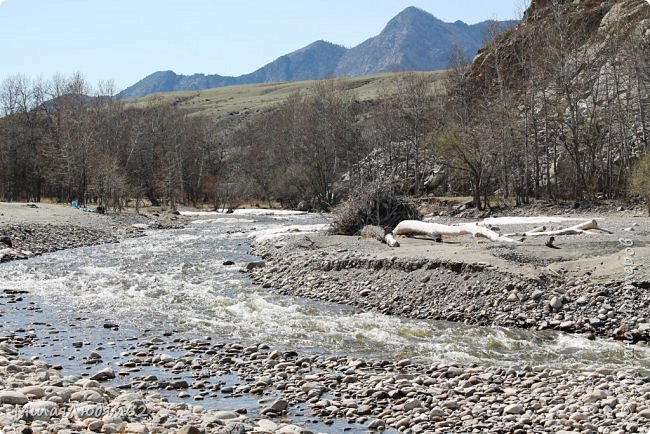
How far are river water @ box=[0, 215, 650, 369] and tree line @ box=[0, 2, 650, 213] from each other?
23.2 metres

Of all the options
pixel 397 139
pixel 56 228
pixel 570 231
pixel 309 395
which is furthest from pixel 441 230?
pixel 397 139

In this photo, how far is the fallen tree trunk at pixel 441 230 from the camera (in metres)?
21.4

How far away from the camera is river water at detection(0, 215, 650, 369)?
1049cm

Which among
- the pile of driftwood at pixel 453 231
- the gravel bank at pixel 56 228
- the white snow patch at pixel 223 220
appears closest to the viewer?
the pile of driftwood at pixel 453 231

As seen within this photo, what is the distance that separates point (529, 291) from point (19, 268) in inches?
715

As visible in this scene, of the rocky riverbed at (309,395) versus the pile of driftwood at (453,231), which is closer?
the rocky riverbed at (309,395)

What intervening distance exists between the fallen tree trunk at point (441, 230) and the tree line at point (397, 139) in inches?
667

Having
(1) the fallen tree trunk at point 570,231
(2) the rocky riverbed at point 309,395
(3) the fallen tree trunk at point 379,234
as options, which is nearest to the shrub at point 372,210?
(3) the fallen tree trunk at point 379,234

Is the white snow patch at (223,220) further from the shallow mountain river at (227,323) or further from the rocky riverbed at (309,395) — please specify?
the rocky riverbed at (309,395)

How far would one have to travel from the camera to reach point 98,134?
6725 centimetres

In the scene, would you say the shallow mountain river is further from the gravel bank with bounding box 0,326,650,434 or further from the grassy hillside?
the grassy hillside

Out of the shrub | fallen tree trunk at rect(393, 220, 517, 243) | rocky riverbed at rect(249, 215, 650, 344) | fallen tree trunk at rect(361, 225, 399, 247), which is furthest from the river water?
fallen tree trunk at rect(393, 220, 517, 243)

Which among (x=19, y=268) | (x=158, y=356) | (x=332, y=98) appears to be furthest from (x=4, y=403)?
(x=332, y=98)

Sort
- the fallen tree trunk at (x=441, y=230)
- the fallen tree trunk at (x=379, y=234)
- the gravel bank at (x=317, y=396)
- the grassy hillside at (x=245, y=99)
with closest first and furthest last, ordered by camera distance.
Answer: the gravel bank at (x=317, y=396) → the fallen tree trunk at (x=379, y=234) → the fallen tree trunk at (x=441, y=230) → the grassy hillside at (x=245, y=99)
